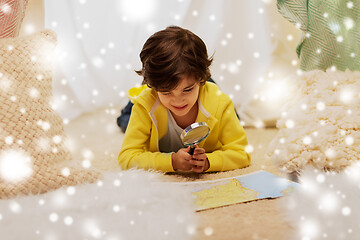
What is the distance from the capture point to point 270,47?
1.89m

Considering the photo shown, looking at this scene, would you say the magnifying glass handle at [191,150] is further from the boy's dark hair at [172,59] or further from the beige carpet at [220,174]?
the boy's dark hair at [172,59]

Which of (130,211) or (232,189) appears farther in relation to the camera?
(232,189)

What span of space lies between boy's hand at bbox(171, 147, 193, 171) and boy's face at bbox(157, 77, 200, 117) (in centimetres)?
11

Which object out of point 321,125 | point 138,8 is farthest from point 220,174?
point 138,8

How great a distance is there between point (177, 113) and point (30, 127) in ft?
1.29

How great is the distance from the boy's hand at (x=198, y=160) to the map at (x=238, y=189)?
65mm

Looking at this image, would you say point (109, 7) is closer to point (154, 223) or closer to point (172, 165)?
point (172, 165)

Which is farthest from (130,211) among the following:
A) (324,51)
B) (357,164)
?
(324,51)

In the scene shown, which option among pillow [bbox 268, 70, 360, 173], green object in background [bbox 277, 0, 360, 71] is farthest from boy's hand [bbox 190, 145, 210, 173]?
green object in background [bbox 277, 0, 360, 71]

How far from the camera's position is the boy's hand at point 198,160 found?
3.61 ft

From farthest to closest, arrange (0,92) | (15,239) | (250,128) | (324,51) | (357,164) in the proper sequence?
1. (250,128)
2. (324,51)
3. (357,164)
4. (0,92)
5. (15,239)

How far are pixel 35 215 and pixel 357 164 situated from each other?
0.83 metres

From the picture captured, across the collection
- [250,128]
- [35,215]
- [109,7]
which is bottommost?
[250,128]

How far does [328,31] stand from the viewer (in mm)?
1307
